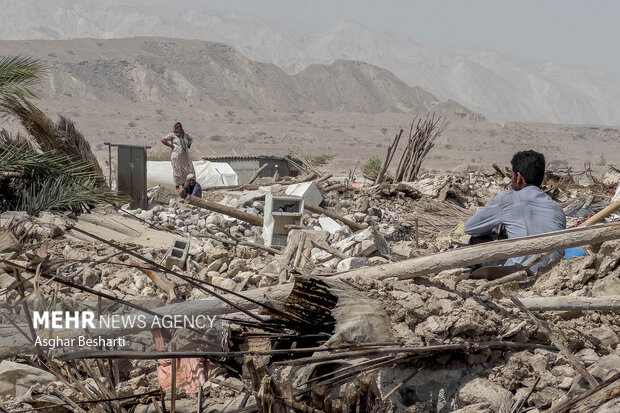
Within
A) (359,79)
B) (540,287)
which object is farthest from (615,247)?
(359,79)

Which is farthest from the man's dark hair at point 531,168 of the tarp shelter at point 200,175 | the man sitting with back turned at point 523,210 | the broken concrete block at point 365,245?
the tarp shelter at point 200,175

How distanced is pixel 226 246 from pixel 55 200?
2157 millimetres

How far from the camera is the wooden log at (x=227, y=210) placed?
24.9ft

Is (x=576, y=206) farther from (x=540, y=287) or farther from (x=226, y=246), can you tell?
(x=540, y=287)

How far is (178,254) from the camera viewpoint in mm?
6859

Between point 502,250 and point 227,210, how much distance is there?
5116 millimetres

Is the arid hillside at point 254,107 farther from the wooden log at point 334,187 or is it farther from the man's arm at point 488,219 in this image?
the man's arm at point 488,219

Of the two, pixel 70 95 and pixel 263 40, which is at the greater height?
pixel 263 40

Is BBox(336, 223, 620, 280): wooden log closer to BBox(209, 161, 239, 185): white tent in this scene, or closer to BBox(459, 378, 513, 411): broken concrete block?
BBox(459, 378, 513, 411): broken concrete block

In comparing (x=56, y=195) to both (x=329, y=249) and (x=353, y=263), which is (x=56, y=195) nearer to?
(x=329, y=249)

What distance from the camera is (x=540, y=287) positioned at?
383 centimetres

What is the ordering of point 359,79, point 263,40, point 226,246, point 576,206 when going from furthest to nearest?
point 263,40 → point 359,79 → point 576,206 → point 226,246

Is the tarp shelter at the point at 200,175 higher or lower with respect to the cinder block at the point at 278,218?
lower

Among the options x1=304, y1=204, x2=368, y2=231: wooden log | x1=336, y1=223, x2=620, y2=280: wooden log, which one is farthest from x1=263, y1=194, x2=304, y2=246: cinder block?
x1=336, y1=223, x2=620, y2=280: wooden log
